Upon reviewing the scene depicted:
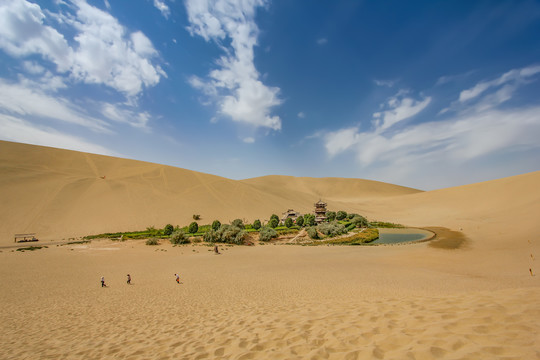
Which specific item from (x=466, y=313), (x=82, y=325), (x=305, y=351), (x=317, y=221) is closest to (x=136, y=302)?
(x=82, y=325)

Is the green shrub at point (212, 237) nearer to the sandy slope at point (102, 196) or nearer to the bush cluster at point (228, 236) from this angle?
the bush cluster at point (228, 236)

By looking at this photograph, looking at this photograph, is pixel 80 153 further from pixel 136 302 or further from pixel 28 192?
pixel 136 302

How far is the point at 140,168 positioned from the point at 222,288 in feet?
242

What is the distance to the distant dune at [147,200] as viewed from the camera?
40188 millimetres

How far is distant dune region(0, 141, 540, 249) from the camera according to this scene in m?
40.2

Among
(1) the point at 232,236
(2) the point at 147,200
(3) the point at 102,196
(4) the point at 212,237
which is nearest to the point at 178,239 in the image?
(4) the point at 212,237

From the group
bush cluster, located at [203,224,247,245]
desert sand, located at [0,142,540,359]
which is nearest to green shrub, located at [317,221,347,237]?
desert sand, located at [0,142,540,359]

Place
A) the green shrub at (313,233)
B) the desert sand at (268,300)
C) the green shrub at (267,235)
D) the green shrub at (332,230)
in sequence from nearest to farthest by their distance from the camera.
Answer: the desert sand at (268,300)
the green shrub at (267,235)
the green shrub at (313,233)
the green shrub at (332,230)

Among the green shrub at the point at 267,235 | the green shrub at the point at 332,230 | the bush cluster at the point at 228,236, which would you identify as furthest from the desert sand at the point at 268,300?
the green shrub at the point at 332,230

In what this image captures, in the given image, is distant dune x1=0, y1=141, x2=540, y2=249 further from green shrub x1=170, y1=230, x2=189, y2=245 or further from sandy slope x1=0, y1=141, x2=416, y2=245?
green shrub x1=170, y1=230, x2=189, y2=245

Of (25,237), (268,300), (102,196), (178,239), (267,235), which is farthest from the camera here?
(102,196)

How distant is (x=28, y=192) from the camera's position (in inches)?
1877

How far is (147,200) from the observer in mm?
55781

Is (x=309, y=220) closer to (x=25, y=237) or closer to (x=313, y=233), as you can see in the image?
(x=313, y=233)
